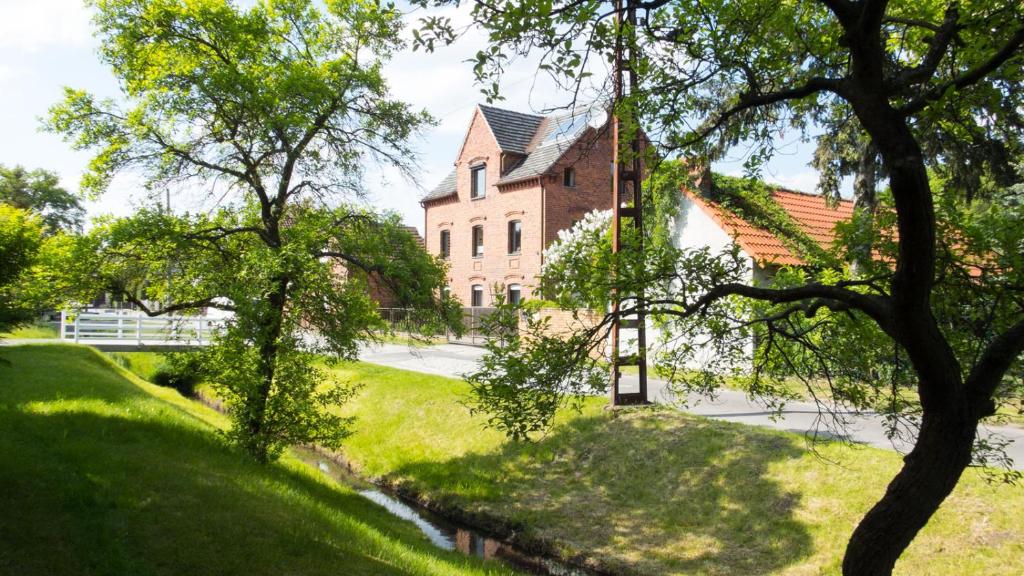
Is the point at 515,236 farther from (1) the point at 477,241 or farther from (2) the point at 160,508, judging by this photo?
(2) the point at 160,508

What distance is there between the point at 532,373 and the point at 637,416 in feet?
27.8

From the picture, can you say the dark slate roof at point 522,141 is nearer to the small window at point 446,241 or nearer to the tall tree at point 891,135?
the small window at point 446,241

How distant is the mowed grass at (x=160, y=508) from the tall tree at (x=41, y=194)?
143ft

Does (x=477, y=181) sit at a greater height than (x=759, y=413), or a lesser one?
greater

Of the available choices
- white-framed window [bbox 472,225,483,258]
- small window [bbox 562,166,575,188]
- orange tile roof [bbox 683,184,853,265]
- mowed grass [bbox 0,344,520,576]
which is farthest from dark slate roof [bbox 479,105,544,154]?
mowed grass [bbox 0,344,520,576]

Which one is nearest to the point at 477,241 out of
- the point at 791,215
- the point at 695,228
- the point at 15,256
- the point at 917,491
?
the point at 695,228

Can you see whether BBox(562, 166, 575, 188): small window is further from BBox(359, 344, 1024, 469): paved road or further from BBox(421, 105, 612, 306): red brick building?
BBox(359, 344, 1024, 469): paved road

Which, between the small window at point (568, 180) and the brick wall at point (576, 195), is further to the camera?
the small window at point (568, 180)

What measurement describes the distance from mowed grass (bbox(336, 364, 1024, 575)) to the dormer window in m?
20.5

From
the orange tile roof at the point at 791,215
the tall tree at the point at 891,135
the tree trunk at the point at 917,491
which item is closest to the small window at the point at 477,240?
the orange tile roof at the point at 791,215

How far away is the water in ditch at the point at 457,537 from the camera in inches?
422

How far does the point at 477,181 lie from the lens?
35594mm

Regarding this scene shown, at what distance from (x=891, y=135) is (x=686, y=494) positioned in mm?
8106

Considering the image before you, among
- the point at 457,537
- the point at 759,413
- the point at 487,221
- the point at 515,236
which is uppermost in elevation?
the point at 487,221
